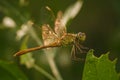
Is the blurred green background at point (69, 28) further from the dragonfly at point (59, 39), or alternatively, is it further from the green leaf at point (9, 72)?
the dragonfly at point (59, 39)

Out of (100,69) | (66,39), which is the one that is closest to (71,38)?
(66,39)

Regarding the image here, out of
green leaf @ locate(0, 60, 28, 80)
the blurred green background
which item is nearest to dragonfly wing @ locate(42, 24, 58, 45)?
green leaf @ locate(0, 60, 28, 80)

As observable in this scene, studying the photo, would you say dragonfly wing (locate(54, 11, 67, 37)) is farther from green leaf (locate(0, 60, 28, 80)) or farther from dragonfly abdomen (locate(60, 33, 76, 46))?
green leaf (locate(0, 60, 28, 80))

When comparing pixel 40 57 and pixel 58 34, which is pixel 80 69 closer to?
pixel 40 57

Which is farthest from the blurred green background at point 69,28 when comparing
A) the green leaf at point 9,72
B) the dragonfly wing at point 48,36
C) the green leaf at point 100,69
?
the green leaf at point 100,69

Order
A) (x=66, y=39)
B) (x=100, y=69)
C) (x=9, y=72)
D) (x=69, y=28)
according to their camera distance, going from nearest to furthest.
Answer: (x=100, y=69) < (x=66, y=39) < (x=9, y=72) < (x=69, y=28)

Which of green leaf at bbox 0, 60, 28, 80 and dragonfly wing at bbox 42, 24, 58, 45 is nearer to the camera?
dragonfly wing at bbox 42, 24, 58, 45

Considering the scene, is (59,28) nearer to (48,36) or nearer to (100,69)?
(48,36)
